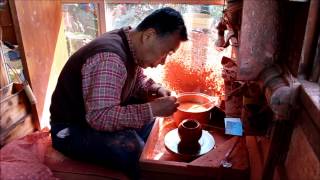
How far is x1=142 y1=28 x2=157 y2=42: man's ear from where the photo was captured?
4.82 ft

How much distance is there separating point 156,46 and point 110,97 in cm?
36

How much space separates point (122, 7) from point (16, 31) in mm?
800

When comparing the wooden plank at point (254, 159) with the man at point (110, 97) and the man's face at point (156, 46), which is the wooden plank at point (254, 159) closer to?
the man at point (110, 97)

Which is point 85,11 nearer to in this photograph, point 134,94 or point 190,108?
point 134,94

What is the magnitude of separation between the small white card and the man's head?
596mm

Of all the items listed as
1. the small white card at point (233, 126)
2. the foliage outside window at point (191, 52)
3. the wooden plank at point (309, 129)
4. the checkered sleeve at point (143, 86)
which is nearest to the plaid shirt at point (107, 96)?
the checkered sleeve at point (143, 86)

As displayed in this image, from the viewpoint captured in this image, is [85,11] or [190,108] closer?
[190,108]

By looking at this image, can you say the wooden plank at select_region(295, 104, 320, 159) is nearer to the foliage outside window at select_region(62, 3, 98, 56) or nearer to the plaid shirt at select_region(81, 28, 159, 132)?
the plaid shirt at select_region(81, 28, 159, 132)

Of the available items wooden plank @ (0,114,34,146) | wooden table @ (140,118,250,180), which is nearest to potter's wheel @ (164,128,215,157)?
wooden table @ (140,118,250,180)

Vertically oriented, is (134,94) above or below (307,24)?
below

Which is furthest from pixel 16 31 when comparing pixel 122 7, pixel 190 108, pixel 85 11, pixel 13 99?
pixel 190 108

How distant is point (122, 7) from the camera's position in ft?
7.45

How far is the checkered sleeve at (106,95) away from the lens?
1331 millimetres

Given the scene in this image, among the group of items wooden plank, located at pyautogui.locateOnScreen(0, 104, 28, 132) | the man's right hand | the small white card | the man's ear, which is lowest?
the small white card
